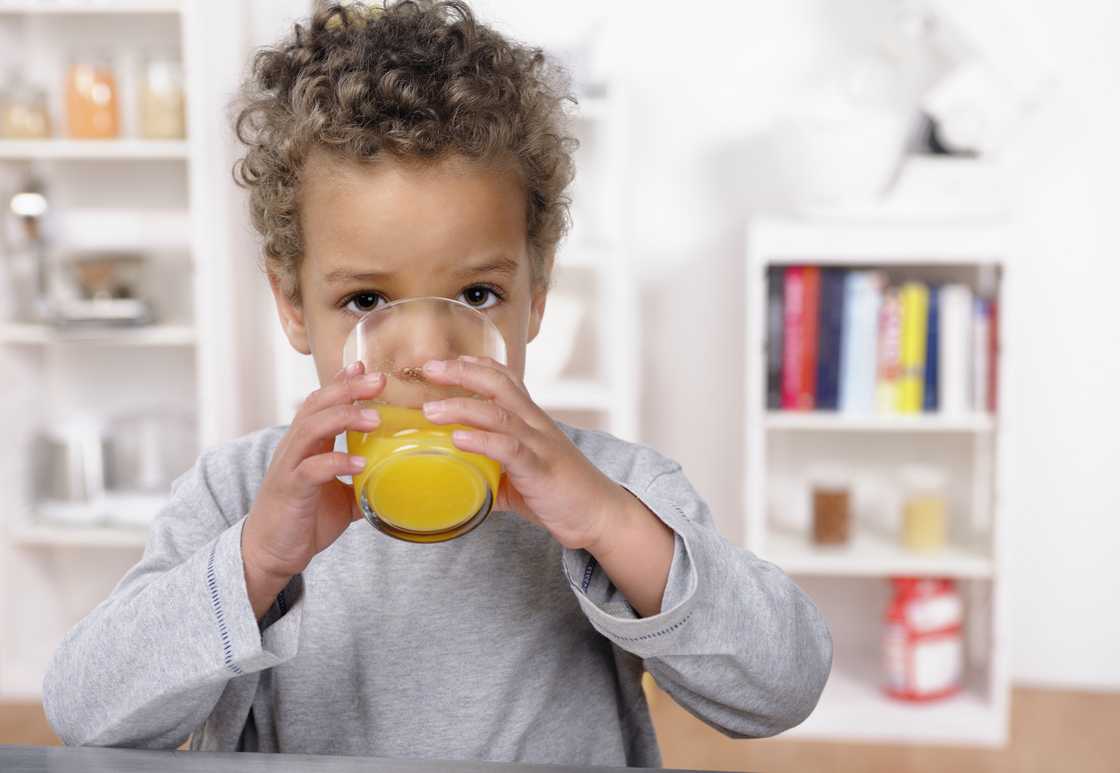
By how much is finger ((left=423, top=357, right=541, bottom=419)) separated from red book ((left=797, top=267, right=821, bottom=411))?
179cm

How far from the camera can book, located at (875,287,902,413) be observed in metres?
2.41

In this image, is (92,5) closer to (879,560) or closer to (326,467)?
(879,560)

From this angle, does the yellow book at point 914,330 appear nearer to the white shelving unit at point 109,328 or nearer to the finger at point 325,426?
the white shelving unit at point 109,328

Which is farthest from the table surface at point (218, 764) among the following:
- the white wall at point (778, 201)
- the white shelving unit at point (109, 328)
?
the white wall at point (778, 201)

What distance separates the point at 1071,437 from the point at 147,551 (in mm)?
2274

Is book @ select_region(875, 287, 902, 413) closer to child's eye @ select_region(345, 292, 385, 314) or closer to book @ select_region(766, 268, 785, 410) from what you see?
book @ select_region(766, 268, 785, 410)

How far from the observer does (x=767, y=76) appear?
2672mm

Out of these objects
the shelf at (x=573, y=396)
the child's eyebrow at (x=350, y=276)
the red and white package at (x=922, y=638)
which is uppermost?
the child's eyebrow at (x=350, y=276)

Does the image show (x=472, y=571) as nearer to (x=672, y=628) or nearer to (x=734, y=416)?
(x=672, y=628)

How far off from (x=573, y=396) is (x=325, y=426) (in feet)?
5.90

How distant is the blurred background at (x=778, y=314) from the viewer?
2.41 metres

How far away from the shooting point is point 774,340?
8.02 feet

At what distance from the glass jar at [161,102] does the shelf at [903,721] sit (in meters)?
1.82

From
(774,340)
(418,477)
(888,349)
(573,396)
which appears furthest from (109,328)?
(418,477)
